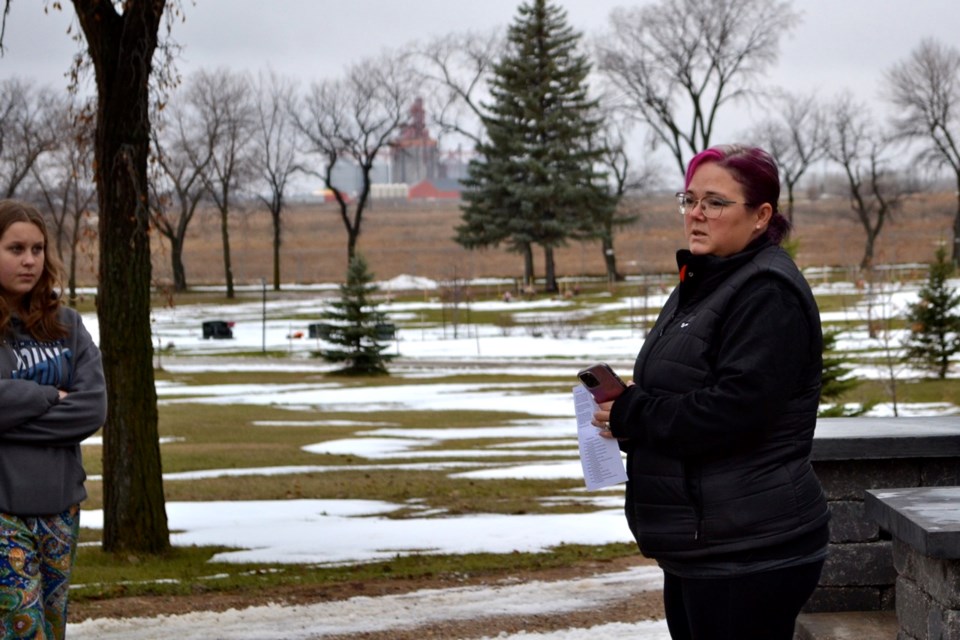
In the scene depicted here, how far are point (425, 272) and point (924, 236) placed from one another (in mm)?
31274

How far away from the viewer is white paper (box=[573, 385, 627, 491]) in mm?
3715

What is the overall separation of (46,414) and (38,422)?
4cm

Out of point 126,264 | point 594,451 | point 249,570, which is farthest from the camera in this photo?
point 126,264

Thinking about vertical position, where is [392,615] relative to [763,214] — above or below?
below

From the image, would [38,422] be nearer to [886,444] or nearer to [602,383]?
[602,383]

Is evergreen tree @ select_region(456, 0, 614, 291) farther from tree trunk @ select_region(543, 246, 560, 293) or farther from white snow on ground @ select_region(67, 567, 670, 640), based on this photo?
white snow on ground @ select_region(67, 567, 670, 640)

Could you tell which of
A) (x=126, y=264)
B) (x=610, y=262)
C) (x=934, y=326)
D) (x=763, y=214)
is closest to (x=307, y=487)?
(x=126, y=264)

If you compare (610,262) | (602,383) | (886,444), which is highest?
(610,262)

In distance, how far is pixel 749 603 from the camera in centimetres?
338

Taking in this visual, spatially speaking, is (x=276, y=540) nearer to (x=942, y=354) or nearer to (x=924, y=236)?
(x=942, y=354)

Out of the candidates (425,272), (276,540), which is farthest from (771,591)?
(425,272)

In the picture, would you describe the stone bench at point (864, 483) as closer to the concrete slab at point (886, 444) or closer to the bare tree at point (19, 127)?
the concrete slab at point (886, 444)

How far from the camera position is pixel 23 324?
4441mm

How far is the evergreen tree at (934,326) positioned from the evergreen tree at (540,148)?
3481 cm
